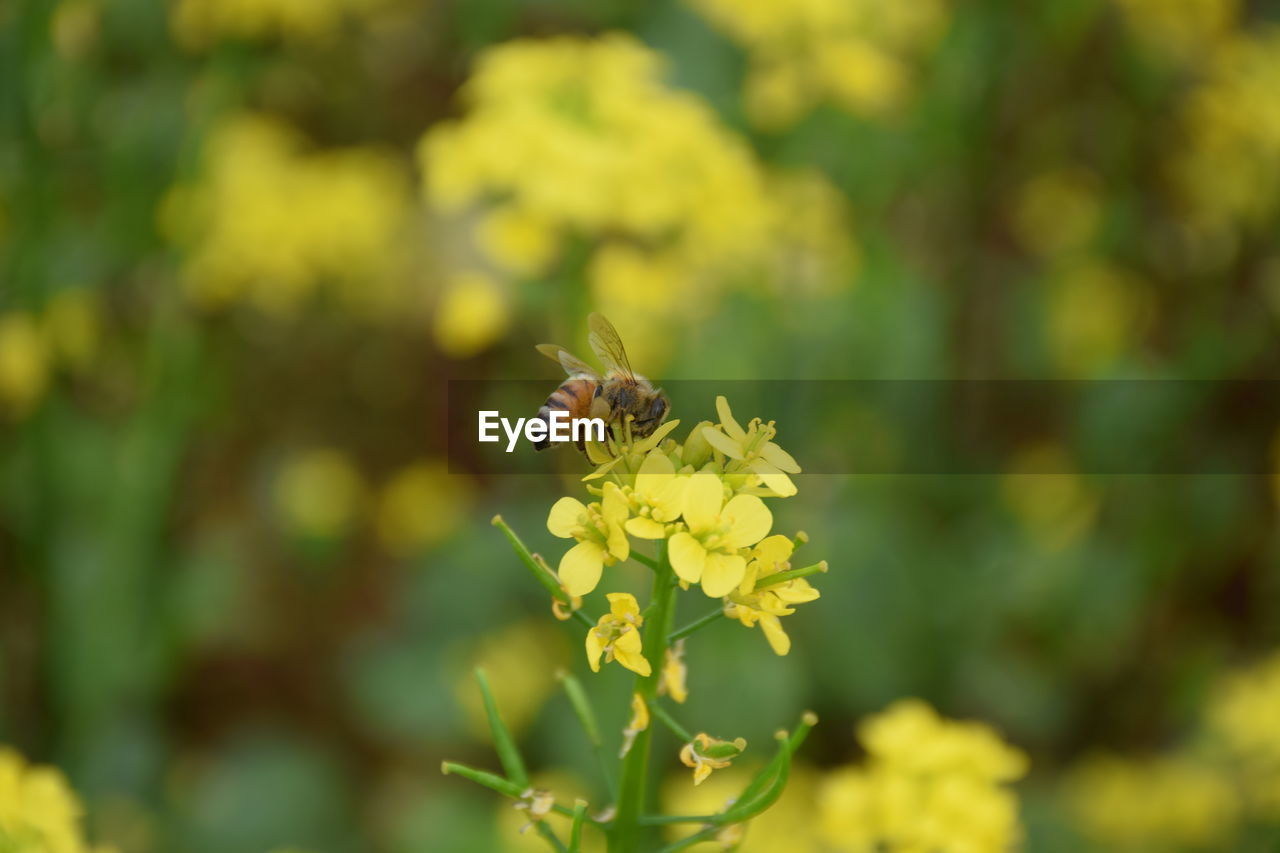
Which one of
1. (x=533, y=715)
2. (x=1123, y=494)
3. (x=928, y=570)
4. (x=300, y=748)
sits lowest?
(x=300, y=748)

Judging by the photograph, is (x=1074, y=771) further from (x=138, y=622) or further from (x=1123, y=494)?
(x=138, y=622)

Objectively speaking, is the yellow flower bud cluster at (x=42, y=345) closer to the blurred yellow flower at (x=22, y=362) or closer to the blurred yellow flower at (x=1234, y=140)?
the blurred yellow flower at (x=22, y=362)

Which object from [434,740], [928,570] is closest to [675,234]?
[928,570]

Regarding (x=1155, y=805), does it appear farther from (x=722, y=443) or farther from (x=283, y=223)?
(x=283, y=223)

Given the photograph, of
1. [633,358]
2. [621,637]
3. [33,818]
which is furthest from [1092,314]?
[33,818]

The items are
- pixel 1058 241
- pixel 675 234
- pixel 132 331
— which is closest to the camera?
pixel 675 234

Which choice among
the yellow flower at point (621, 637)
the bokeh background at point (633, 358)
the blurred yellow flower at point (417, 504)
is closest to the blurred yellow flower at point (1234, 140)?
the bokeh background at point (633, 358)
